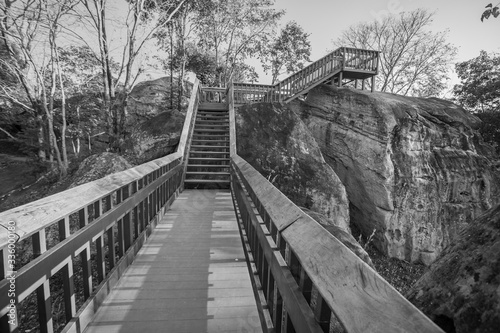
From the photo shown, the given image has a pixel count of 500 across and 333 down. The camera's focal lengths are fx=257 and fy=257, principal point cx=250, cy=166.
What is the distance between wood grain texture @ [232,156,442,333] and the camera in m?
0.59

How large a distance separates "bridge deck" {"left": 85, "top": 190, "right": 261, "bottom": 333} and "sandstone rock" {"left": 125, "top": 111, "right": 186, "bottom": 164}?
475cm

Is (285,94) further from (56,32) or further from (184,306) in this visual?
(184,306)

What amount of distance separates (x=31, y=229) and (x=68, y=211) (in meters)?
0.37

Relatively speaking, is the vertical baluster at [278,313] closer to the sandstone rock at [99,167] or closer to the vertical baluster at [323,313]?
the vertical baluster at [323,313]

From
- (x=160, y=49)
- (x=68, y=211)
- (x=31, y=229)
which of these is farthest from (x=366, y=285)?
(x=160, y=49)

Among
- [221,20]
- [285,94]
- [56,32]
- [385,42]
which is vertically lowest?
[285,94]

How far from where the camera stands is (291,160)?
8.52 m

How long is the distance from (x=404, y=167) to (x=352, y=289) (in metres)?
12.6

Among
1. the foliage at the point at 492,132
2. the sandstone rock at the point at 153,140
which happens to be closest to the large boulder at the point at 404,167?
the foliage at the point at 492,132

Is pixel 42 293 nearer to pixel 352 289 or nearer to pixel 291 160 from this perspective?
pixel 352 289

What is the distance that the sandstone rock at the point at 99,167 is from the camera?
5707 mm

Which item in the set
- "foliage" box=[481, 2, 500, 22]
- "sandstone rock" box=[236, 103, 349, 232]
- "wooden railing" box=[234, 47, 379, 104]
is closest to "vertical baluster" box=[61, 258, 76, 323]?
"foliage" box=[481, 2, 500, 22]

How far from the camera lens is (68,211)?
1.63 m

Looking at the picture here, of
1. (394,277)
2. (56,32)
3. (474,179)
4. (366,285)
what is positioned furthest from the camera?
(474,179)
